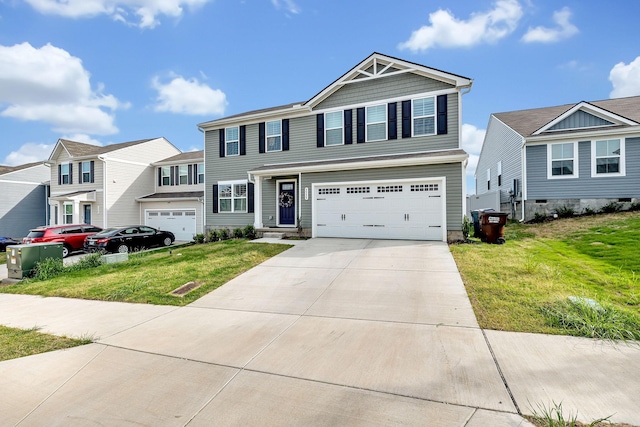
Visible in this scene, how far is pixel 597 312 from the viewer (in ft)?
15.0

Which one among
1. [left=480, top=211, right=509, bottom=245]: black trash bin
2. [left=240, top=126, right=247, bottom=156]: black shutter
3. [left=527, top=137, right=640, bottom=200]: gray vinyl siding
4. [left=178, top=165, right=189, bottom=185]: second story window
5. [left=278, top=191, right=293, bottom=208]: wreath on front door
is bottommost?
[left=480, top=211, right=509, bottom=245]: black trash bin

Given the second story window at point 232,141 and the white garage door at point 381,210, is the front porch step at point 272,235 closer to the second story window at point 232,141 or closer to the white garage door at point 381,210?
the white garage door at point 381,210

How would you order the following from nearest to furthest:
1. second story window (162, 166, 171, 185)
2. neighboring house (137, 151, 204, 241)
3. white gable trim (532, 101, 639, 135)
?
white gable trim (532, 101, 639, 135), neighboring house (137, 151, 204, 241), second story window (162, 166, 171, 185)

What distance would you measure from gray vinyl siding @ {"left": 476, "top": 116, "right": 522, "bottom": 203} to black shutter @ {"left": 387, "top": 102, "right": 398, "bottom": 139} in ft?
24.5

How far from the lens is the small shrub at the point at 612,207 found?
14.0 m

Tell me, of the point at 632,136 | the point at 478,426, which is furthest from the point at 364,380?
the point at 632,136

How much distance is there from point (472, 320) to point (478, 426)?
8.14 ft

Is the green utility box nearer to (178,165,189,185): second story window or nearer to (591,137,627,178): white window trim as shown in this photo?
(178,165,189,185): second story window

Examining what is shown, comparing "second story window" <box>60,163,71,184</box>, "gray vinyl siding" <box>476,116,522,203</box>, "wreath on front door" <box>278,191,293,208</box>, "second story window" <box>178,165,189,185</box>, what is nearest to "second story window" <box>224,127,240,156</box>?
"wreath on front door" <box>278,191,293,208</box>

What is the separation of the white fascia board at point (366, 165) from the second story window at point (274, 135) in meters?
1.37

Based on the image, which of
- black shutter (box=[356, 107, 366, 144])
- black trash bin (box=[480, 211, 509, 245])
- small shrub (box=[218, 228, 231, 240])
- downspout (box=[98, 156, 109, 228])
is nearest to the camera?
black trash bin (box=[480, 211, 509, 245])

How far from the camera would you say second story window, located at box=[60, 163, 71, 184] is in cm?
2289

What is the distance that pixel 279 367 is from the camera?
355 cm

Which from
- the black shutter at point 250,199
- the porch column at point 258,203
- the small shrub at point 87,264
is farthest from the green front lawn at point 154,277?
the black shutter at point 250,199
